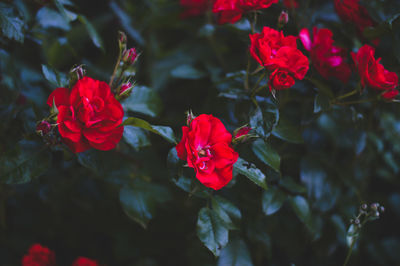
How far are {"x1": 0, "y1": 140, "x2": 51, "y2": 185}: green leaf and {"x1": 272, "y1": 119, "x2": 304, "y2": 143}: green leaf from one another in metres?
0.52

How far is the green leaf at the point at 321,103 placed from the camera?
780mm

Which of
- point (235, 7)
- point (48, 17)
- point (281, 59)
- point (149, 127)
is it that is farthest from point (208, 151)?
point (48, 17)

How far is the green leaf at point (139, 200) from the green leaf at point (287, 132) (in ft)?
1.22

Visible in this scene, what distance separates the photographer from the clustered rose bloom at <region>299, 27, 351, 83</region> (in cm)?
79

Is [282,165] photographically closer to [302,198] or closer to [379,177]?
[302,198]

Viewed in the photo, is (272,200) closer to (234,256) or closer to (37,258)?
(234,256)

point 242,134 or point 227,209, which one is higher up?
point 242,134

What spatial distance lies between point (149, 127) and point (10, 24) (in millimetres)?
427

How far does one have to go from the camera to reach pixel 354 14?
0.88 meters

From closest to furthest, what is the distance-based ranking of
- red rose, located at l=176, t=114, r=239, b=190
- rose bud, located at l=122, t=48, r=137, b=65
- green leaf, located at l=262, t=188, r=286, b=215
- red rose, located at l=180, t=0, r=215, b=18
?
red rose, located at l=176, t=114, r=239, b=190 < rose bud, located at l=122, t=48, r=137, b=65 < green leaf, located at l=262, t=188, r=286, b=215 < red rose, located at l=180, t=0, r=215, b=18

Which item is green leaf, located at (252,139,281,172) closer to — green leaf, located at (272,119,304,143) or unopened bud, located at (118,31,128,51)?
green leaf, located at (272,119,304,143)

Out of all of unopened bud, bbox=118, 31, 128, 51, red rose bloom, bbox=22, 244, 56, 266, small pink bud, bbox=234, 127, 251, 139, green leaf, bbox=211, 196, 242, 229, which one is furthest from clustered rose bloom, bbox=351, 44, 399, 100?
red rose bloom, bbox=22, 244, 56, 266

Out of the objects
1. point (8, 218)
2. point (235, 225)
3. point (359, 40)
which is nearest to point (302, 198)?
point (235, 225)

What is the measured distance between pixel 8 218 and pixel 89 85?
77 centimetres
